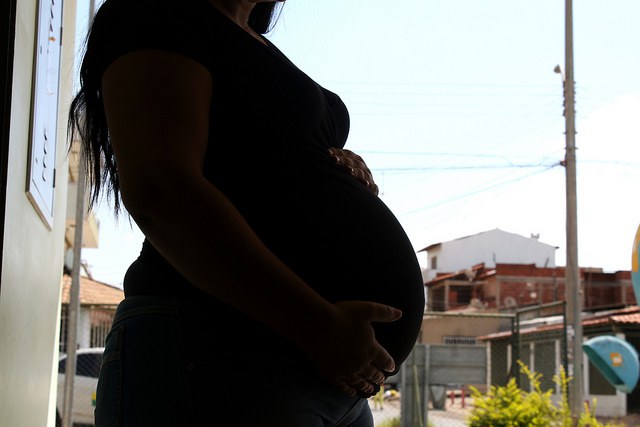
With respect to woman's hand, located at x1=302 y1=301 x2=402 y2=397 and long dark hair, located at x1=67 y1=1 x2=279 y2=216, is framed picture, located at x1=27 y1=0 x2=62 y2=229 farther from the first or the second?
woman's hand, located at x1=302 y1=301 x2=402 y2=397

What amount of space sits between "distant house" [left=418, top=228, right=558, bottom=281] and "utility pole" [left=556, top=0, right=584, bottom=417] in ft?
95.7

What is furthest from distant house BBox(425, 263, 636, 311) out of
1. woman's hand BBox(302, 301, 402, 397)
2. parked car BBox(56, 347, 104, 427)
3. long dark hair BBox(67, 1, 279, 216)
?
woman's hand BBox(302, 301, 402, 397)

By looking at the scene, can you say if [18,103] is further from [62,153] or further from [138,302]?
[62,153]

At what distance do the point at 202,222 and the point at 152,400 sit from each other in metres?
0.21

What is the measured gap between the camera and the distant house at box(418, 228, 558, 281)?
4100 cm

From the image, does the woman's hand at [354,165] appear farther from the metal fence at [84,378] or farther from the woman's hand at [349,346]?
the metal fence at [84,378]

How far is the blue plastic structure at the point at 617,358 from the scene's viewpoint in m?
11.1

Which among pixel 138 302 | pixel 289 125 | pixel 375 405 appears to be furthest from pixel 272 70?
pixel 375 405

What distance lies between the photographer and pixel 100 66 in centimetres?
99

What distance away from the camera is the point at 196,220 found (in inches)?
33.7

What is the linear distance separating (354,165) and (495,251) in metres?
41.1

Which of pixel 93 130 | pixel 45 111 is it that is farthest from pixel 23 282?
pixel 93 130

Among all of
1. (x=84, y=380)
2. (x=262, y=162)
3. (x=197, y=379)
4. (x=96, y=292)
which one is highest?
(x=96, y=292)

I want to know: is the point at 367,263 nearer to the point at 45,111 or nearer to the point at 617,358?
the point at 45,111
